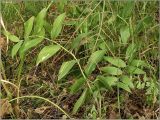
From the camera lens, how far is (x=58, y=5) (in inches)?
55.3

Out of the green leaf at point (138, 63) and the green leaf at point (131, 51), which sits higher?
the green leaf at point (131, 51)

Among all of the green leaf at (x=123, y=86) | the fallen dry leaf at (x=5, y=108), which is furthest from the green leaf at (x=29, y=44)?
the green leaf at (x=123, y=86)

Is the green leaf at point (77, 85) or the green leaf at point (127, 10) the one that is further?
the green leaf at point (127, 10)

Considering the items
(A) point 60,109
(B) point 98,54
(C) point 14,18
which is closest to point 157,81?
(B) point 98,54

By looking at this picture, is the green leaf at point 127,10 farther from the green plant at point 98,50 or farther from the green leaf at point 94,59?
the green leaf at point 94,59

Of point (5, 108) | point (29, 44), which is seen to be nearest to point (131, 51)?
point (29, 44)

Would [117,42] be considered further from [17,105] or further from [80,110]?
[17,105]

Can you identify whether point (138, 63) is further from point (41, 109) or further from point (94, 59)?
point (41, 109)

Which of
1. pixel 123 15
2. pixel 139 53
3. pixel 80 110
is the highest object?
pixel 123 15

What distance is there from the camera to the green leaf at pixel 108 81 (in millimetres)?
1169

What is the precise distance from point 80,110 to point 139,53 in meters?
0.26

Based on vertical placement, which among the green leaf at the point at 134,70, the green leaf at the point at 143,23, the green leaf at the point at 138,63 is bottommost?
the green leaf at the point at 134,70

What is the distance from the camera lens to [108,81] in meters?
1.19

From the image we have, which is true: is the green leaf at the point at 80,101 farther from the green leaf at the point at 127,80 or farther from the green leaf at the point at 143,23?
the green leaf at the point at 143,23
